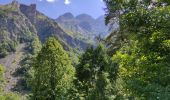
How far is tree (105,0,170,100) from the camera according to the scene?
12930mm

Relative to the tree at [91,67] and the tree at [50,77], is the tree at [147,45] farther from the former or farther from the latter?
the tree at [91,67]

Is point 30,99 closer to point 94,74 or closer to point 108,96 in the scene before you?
point 108,96

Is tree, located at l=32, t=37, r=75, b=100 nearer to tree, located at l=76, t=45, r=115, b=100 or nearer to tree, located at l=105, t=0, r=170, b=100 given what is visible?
tree, located at l=76, t=45, r=115, b=100

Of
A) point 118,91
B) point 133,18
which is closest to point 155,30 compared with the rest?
point 133,18

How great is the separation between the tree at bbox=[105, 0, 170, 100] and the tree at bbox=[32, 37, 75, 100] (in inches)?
1060

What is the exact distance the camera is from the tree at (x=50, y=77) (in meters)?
41.5

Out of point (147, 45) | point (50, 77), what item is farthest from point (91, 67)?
point (147, 45)

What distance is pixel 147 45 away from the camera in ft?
46.5

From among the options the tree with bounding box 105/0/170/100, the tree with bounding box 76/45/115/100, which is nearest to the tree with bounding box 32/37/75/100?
the tree with bounding box 76/45/115/100

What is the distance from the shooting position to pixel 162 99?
37.6 feet

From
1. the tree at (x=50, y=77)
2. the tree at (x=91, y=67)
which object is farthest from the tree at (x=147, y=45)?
the tree at (x=91, y=67)

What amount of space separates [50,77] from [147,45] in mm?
28421

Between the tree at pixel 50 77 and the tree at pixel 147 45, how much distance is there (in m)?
26.9

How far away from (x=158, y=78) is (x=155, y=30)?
77.9 inches
